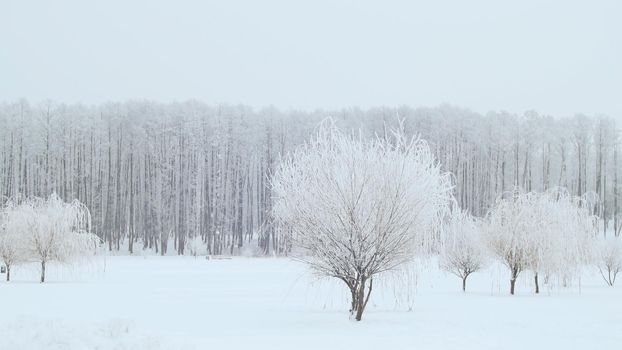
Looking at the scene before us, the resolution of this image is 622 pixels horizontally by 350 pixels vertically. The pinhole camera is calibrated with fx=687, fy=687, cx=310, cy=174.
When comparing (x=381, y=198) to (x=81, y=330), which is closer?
(x=81, y=330)

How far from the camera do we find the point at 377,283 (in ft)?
59.0

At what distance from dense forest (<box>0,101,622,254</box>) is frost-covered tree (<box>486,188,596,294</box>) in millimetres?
27459

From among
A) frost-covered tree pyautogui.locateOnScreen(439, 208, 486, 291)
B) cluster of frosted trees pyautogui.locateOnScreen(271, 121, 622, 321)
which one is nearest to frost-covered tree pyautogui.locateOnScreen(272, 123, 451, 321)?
cluster of frosted trees pyautogui.locateOnScreen(271, 121, 622, 321)

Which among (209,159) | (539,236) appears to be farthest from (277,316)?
(209,159)

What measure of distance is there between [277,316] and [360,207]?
3704mm

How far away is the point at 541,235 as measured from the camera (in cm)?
2512

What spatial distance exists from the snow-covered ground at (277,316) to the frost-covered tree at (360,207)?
3.90ft

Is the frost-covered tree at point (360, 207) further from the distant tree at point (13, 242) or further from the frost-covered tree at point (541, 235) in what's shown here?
the distant tree at point (13, 242)

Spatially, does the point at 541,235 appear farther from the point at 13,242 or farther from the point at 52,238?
the point at 13,242

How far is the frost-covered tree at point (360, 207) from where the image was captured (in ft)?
53.8

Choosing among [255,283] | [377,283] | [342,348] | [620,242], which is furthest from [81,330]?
[620,242]

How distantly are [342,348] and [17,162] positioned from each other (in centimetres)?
5102

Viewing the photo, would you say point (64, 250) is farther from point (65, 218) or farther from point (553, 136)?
point (553, 136)

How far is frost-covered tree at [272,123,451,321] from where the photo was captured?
645 inches
